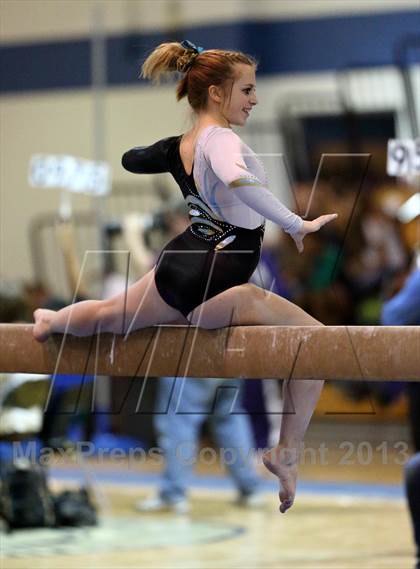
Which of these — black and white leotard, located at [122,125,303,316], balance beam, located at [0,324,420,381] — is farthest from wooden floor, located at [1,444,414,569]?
black and white leotard, located at [122,125,303,316]

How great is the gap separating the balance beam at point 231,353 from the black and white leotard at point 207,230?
0.13 m

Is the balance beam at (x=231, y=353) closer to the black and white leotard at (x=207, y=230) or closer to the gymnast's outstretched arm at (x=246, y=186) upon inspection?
the black and white leotard at (x=207, y=230)

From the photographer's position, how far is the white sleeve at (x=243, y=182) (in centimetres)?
290

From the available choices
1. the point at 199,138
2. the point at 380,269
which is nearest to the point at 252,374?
the point at 199,138

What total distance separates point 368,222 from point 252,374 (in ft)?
18.5

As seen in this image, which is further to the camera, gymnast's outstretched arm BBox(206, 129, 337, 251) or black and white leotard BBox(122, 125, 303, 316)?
black and white leotard BBox(122, 125, 303, 316)

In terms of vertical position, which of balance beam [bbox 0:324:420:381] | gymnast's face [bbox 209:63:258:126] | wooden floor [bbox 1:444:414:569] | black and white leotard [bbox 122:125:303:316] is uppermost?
gymnast's face [bbox 209:63:258:126]

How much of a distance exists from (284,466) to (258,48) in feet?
22.7

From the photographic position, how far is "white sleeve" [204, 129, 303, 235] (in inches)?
114

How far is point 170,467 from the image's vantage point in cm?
626

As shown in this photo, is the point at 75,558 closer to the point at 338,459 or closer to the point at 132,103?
the point at 338,459

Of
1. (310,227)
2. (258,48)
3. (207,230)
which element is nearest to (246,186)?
(310,227)

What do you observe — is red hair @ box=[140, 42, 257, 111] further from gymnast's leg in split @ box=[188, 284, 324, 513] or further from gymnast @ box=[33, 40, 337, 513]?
gymnast's leg in split @ box=[188, 284, 324, 513]

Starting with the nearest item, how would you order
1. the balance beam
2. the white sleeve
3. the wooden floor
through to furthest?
the white sleeve
the balance beam
the wooden floor
